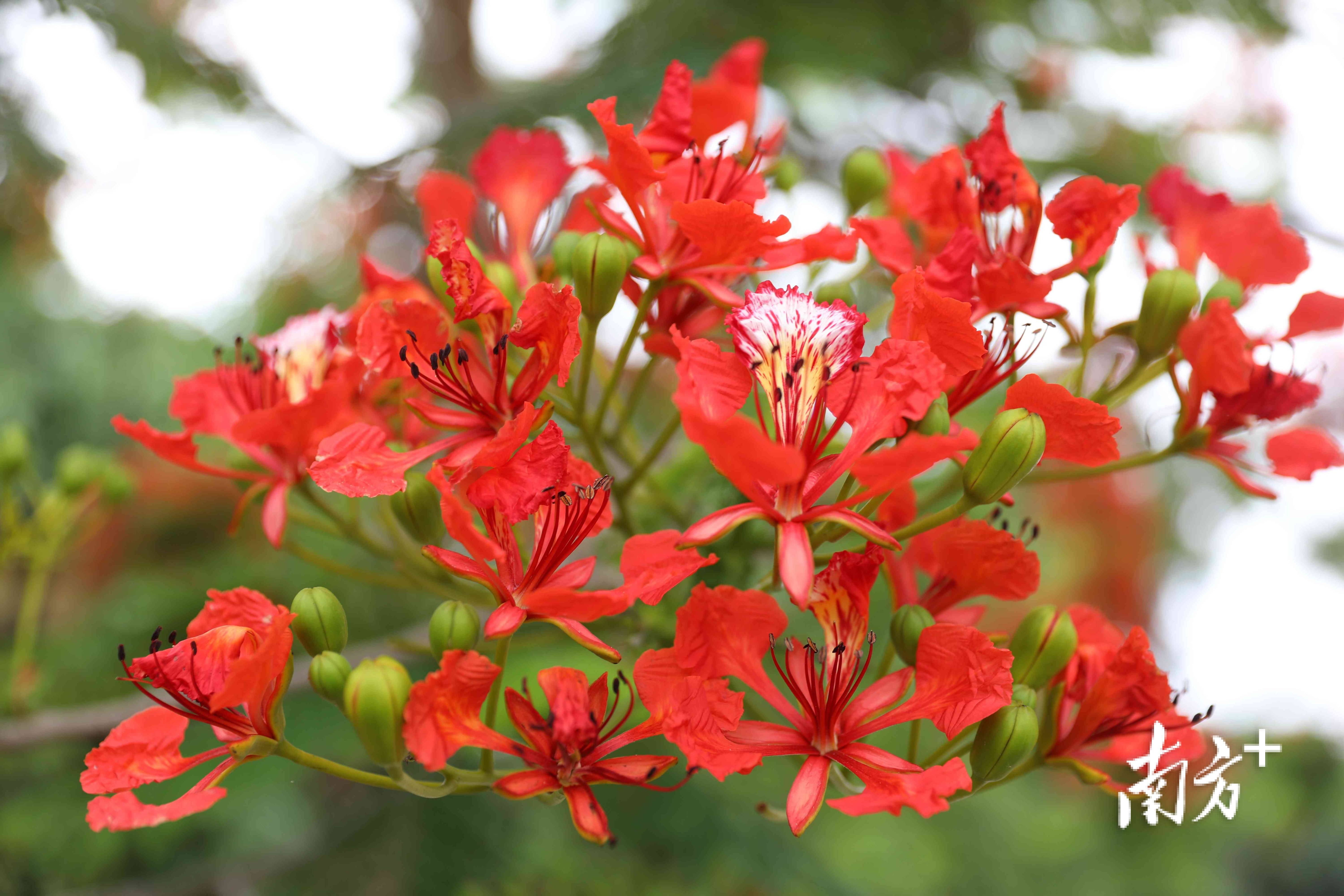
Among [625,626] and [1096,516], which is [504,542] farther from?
[1096,516]

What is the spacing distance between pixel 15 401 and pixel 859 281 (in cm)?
238

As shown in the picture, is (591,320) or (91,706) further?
(91,706)

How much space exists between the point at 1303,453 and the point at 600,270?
1.04 metres

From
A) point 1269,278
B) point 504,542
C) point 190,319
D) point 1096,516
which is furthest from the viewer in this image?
point 1096,516

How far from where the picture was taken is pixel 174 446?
135 cm

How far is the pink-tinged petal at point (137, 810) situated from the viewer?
3.29ft

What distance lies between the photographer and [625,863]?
2549 millimetres

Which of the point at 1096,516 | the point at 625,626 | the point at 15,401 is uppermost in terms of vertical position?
the point at 625,626

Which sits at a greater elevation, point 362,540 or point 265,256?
point 362,540

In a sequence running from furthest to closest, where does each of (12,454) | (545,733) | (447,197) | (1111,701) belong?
(12,454) < (447,197) < (1111,701) < (545,733)

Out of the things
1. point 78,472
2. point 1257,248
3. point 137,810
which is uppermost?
point 1257,248

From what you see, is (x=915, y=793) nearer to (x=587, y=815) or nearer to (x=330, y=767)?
(x=587, y=815)

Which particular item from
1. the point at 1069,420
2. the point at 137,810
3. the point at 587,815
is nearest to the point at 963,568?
the point at 1069,420

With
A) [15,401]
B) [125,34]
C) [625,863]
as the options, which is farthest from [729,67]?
[15,401]
